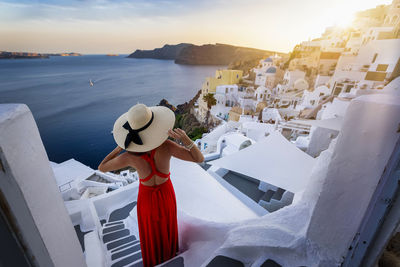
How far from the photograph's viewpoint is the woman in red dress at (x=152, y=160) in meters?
1.49

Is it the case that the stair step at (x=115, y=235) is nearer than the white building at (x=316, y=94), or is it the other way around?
the stair step at (x=115, y=235)

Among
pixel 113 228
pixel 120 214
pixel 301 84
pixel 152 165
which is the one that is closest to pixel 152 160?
pixel 152 165

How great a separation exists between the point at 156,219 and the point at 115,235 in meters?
1.83

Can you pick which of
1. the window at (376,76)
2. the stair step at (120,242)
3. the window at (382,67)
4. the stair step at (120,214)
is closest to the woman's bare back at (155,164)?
the stair step at (120,242)

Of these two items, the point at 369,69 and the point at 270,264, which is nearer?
the point at 270,264

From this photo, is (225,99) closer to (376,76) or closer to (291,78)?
(291,78)

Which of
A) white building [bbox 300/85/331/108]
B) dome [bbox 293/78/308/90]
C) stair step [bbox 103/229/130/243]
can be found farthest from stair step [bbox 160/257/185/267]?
dome [bbox 293/78/308/90]

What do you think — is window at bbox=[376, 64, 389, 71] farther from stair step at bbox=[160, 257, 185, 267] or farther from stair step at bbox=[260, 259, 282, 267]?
stair step at bbox=[160, 257, 185, 267]

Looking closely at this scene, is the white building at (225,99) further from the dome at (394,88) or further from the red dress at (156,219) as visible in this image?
the dome at (394,88)

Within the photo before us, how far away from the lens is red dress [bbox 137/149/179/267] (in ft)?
5.66

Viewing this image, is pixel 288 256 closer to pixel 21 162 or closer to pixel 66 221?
pixel 66 221

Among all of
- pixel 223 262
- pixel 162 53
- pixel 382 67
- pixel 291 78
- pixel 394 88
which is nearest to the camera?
pixel 394 88

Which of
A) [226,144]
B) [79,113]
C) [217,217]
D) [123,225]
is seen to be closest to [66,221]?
[217,217]

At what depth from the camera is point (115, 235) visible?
3088 millimetres
